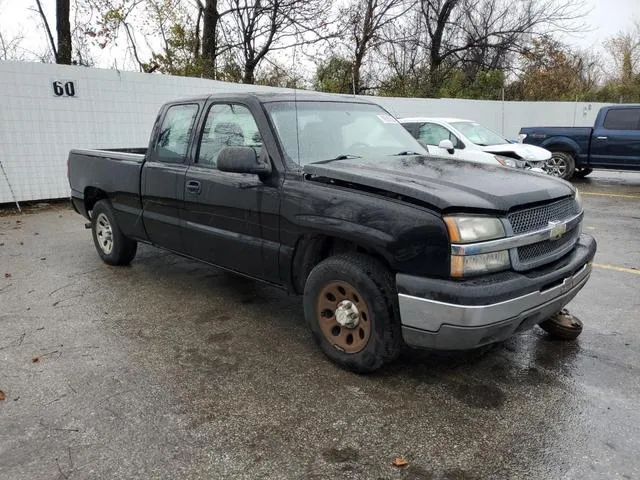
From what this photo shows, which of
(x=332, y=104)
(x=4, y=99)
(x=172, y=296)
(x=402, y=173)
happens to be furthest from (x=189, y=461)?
(x=4, y=99)

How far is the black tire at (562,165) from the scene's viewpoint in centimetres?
1304

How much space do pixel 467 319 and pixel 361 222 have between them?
0.84 m

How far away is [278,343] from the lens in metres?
3.92

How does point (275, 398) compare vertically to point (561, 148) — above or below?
below

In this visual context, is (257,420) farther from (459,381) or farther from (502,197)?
(502,197)

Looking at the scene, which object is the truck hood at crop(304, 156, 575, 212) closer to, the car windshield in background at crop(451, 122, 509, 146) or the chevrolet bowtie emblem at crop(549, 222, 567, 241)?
the chevrolet bowtie emblem at crop(549, 222, 567, 241)

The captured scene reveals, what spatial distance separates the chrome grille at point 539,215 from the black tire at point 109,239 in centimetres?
428

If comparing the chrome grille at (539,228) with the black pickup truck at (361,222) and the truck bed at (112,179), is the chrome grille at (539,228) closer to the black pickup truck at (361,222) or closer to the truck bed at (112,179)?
the black pickup truck at (361,222)

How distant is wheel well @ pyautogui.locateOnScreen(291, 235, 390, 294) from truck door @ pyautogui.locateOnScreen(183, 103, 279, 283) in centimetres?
19

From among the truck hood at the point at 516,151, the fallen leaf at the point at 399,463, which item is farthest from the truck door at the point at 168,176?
the truck hood at the point at 516,151

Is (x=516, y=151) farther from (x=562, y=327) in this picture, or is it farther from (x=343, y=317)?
(x=343, y=317)

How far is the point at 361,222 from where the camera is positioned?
3.10m

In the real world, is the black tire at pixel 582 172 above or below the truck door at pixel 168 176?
below

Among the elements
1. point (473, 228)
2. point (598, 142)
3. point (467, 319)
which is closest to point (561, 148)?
point (598, 142)
